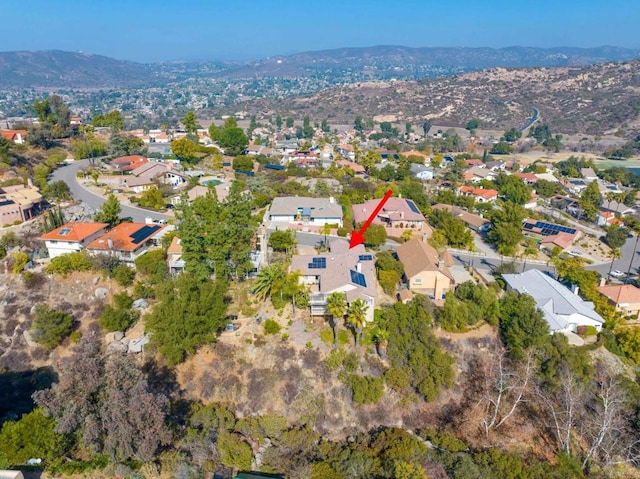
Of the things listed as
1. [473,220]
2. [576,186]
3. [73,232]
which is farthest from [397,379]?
[576,186]

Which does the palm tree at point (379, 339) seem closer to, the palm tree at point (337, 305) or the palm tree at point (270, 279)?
the palm tree at point (337, 305)

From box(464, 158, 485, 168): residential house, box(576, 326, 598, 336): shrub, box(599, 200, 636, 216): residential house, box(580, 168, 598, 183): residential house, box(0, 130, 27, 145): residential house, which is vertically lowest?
box(580, 168, 598, 183): residential house

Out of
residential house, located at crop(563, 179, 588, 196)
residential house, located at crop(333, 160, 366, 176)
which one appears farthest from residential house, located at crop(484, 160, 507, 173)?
residential house, located at crop(333, 160, 366, 176)

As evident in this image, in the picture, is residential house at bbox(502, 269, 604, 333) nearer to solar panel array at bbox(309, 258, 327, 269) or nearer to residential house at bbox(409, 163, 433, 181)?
solar panel array at bbox(309, 258, 327, 269)

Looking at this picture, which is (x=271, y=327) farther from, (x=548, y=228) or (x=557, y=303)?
(x=548, y=228)

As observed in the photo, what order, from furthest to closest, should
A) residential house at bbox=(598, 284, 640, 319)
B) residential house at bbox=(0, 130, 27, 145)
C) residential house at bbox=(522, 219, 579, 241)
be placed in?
1. residential house at bbox=(0, 130, 27, 145)
2. residential house at bbox=(522, 219, 579, 241)
3. residential house at bbox=(598, 284, 640, 319)
